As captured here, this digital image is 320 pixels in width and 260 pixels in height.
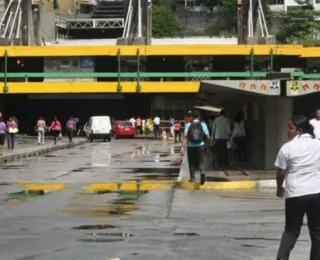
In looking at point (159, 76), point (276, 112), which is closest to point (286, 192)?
point (276, 112)

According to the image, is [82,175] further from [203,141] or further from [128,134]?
[128,134]

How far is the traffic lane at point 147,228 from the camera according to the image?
9.74 m

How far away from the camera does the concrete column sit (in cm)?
2341

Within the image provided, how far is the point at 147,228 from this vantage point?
1182 cm

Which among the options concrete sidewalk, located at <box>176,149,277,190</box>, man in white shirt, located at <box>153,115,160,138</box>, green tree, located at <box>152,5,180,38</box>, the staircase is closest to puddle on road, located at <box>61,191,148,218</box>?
concrete sidewalk, located at <box>176,149,277,190</box>

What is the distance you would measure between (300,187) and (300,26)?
376 ft

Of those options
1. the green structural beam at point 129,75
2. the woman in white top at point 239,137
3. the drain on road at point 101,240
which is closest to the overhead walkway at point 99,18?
the green structural beam at point 129,75

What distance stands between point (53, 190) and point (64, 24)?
10416 centimetres

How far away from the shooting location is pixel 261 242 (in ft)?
34.6

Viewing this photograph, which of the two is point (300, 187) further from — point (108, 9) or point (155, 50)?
point (108, 9)

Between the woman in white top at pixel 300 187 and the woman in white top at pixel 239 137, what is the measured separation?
17.2m

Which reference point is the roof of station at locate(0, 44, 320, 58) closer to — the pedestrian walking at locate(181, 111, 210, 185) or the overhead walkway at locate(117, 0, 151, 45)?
the overhead walkway at locate(117, 0, 151, 45)

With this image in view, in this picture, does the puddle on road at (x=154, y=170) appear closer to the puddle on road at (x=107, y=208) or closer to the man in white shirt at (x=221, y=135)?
the man in white shirt at (x=221, y=135)

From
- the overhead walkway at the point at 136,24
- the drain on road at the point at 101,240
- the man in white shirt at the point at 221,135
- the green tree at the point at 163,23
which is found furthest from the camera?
the green tree at the point at 163,23
